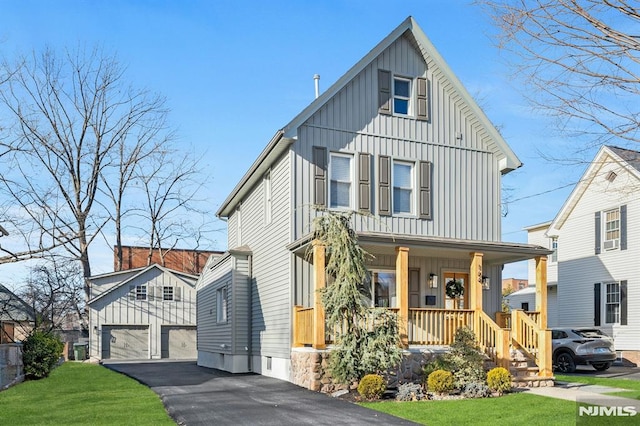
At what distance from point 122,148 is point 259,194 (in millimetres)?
21735

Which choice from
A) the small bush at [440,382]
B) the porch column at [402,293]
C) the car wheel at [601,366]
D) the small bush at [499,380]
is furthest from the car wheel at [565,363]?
the small bush at [440,382]

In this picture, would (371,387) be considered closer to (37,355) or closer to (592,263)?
(37,355)

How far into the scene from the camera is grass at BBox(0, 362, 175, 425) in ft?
34.6

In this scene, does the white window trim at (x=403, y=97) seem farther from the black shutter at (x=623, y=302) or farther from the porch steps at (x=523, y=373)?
the black shutter at (x=623, y=302)

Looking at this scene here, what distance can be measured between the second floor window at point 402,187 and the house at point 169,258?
29.6 metres

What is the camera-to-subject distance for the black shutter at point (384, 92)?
58.3ft

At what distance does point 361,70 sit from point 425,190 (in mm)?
3719

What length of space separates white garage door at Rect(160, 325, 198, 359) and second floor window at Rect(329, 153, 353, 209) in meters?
23.7

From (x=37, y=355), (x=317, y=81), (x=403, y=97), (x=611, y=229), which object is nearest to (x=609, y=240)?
(x=611, y=229)

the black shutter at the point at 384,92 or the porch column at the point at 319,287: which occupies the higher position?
the black shutter at the point at 384,92

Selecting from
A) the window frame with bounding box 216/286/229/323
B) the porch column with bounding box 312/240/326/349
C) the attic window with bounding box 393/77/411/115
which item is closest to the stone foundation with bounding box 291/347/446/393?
the porch column with bounding box 312/240/326/349

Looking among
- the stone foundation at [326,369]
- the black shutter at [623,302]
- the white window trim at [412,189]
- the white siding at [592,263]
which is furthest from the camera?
the black shutter at [623,302]

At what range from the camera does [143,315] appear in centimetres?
3719

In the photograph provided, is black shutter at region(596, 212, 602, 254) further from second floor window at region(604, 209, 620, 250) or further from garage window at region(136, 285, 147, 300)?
garage window at region(136, 285, 147, 300)
